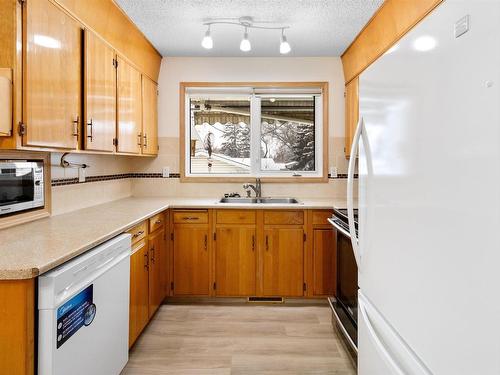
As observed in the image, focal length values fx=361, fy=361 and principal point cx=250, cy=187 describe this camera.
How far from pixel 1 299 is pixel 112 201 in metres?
2.20

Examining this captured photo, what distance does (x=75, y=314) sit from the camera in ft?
4.74

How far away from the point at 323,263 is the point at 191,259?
119cm

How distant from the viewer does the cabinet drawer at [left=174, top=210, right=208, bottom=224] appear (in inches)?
128

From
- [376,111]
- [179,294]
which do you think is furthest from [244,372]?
[376,111]

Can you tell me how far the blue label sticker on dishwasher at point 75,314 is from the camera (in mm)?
1336

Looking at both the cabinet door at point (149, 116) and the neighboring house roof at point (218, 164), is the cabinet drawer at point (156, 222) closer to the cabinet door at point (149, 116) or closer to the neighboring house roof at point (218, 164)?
the cabinet door at point (149, 116)

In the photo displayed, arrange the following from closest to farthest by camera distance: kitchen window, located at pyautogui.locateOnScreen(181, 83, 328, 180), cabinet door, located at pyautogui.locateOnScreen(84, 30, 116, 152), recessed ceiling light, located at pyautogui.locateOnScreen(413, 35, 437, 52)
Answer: recessed ceiling light, located at pyautogui.locateOnScreen(413, 35, 437, 52) → cabinet door, located at pyautogui.locateOnScreen(84, 30, 116, 152) → kitchen window, located at pyautogui.locateOnScreen(181, 83, 328, 180)

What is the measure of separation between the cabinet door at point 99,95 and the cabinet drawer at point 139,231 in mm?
576

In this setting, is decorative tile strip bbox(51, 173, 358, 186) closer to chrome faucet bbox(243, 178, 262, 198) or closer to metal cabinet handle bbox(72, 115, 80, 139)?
metal cabinet handle bbox(72, 115, 80, 139)

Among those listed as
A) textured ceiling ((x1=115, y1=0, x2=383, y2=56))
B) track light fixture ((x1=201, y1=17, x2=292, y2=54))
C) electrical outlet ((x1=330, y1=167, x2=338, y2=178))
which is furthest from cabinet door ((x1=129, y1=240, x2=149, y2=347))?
electrical outlet ((x1=330, y1=167, x2=338, y2=178))

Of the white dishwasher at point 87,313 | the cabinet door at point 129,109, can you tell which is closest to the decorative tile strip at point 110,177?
the cabinet door at point 129,109

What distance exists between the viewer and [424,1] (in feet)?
6.89

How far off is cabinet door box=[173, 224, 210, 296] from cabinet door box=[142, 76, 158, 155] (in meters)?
0.88

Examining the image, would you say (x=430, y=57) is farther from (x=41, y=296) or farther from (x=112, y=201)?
(x=112, y=201)
